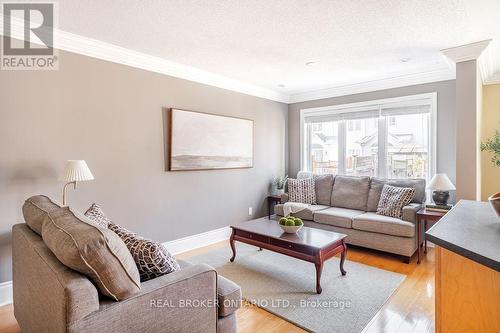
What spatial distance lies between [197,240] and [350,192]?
8.03ft

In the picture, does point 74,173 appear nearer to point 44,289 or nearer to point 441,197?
point 44,289

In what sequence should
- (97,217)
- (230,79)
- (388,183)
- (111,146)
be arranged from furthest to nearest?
(230,79), (388,183), (111,146), (97,217)

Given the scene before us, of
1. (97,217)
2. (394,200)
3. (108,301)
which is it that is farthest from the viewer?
(394,200)

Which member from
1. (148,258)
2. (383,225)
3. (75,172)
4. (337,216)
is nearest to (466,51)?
(383,225)

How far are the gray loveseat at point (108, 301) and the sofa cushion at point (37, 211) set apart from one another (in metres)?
0.06

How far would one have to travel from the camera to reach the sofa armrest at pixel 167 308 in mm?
1229

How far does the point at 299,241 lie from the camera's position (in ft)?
9.06

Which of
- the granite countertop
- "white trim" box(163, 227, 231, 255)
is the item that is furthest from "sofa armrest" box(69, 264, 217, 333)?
"white trim" box(163, 227, 231, 255)

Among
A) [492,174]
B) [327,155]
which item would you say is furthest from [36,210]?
[492,174]

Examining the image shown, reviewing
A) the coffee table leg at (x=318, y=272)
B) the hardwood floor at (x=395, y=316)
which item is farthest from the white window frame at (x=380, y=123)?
the coffee table leg at (x=318, y=272)

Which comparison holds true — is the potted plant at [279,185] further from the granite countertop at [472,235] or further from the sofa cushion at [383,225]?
the granite countertop at [472,235]

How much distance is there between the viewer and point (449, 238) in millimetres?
1119

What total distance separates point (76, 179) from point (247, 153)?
105 inches

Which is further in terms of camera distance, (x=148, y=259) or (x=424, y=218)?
(x=424, y=218)
